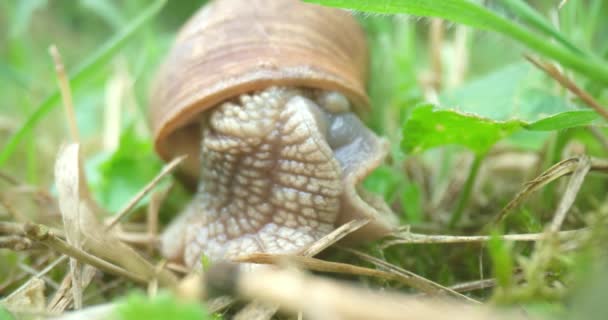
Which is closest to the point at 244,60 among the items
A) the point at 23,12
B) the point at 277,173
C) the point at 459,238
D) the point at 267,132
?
the point at 267,132

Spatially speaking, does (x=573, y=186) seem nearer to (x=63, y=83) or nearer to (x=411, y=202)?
(x=411, y=202)

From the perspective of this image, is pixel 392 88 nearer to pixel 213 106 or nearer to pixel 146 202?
pixel 213 106

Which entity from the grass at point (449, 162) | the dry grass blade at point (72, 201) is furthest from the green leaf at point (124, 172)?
the dry grass blade at point (72, 201)

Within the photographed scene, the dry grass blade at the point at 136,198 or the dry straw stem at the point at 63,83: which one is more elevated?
the dry straw stem at the point at 63,83

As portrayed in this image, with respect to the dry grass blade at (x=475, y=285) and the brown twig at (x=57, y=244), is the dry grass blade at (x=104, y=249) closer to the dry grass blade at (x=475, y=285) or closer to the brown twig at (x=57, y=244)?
the brown twig at (x=57, y=244)

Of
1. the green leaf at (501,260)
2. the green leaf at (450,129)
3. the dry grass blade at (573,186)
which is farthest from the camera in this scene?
the green leaf at (450,129)

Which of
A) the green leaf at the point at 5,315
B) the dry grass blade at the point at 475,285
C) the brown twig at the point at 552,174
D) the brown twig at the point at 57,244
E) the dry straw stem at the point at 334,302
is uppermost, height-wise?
the brown twig at the point at 552,174
